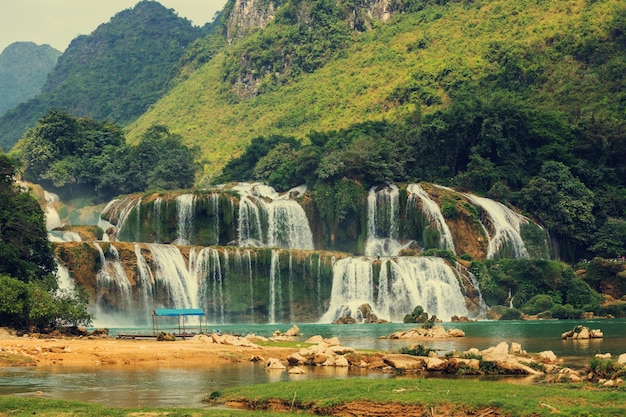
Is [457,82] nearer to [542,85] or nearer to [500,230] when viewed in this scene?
[542,85]

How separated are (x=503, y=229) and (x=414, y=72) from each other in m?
38.7

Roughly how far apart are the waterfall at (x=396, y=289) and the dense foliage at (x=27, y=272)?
940 inches

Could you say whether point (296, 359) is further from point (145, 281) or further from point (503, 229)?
point (503, 229)

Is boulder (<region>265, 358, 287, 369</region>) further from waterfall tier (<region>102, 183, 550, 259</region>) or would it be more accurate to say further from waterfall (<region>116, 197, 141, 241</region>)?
waterfall (<region>116, 197, 141, 241</region>)

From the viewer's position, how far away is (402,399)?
21.9 meters

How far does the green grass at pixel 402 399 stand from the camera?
825 inches

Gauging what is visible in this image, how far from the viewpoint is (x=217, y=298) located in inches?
2734

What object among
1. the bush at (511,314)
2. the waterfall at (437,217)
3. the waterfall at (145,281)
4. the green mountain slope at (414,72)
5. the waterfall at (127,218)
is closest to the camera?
the waterfall at (145,281)

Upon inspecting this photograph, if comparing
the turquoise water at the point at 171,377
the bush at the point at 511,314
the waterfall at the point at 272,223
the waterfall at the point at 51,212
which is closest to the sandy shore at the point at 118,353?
the turquoise water at the point at 171,377

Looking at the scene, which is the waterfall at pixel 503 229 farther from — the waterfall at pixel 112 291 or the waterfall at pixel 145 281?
the waterfall at pixel 112 291

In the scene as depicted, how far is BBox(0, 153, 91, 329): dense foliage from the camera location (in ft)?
139

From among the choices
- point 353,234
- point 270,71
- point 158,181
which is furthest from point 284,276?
point 270,71

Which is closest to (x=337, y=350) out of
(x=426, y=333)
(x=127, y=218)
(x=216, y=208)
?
(x=426, y=333)

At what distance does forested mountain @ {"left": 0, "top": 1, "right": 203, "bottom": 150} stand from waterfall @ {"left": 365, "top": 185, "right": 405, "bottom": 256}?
78.8 meters
